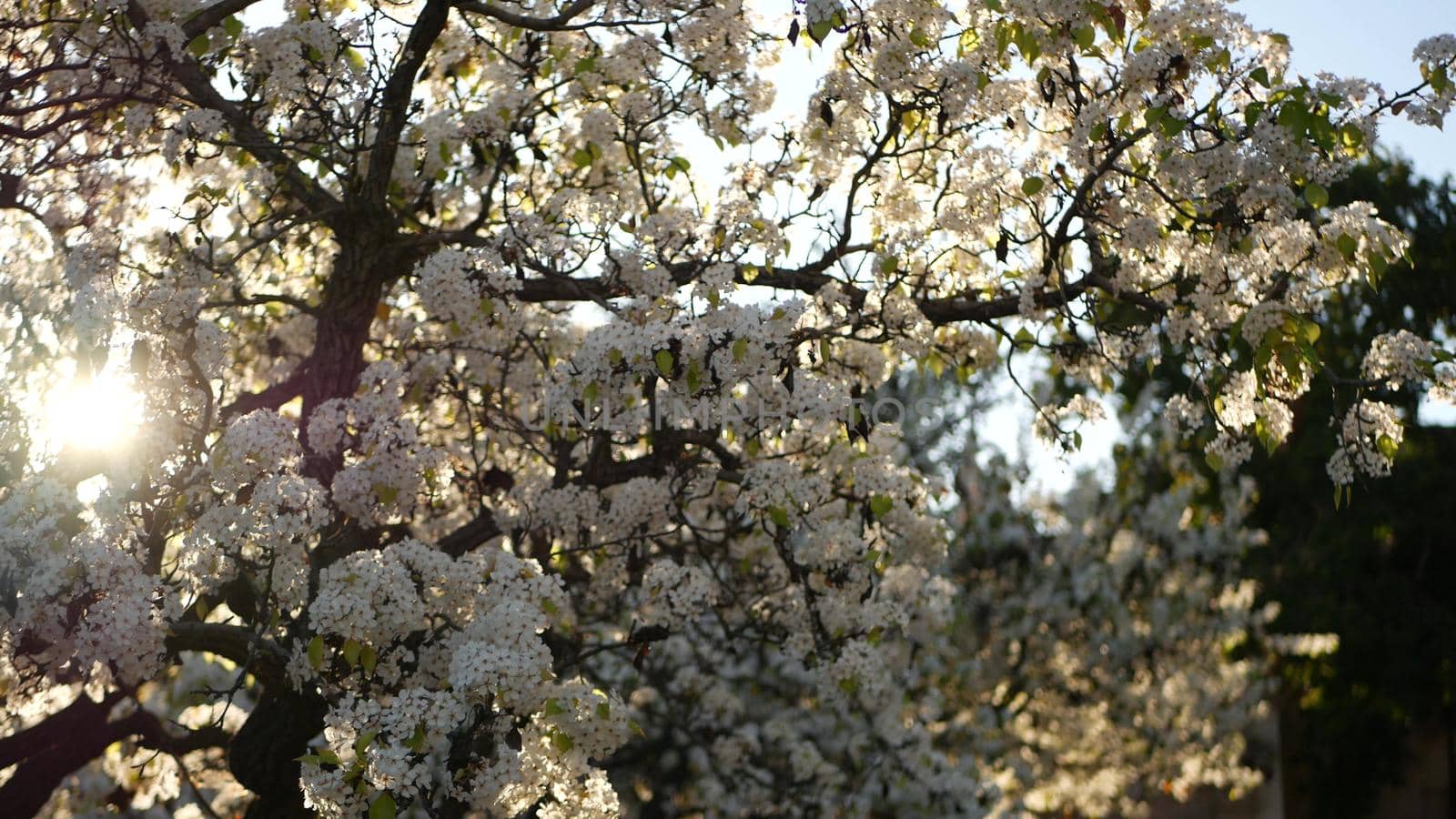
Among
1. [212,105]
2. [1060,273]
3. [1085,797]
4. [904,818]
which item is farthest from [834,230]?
[1085,797]

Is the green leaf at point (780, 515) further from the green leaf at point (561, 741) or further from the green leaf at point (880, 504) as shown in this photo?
the green leaf at point (561, 741)

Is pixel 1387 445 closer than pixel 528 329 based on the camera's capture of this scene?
Yes

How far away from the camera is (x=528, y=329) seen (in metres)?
8.76

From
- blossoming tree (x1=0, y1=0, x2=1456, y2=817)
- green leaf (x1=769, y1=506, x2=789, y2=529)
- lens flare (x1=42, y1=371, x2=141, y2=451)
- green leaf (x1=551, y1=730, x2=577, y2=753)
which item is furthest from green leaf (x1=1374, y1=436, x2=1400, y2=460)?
lens flare (x1=42, y1=371, x2=141, y2=451)

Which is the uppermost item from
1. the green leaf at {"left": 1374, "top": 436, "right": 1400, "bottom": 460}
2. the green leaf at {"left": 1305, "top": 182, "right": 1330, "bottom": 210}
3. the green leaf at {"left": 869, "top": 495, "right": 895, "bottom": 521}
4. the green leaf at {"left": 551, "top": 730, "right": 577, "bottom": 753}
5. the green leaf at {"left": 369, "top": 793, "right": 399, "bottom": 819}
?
the green leaf at {"left": 1305, "top": 182, "right": 1330, "bottom": 210}

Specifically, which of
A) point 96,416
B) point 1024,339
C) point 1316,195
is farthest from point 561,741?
point 1316,195

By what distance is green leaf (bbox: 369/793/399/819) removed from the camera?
469 cm

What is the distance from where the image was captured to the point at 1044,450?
25.6 ft

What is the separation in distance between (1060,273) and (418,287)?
11.8 feet

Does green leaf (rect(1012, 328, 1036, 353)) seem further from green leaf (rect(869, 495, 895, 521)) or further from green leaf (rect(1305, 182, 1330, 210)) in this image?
green leaf (rect(1305, 182, 1330, 210))

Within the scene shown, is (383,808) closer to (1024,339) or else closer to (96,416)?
(96,416)

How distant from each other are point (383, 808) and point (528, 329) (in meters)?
4.54

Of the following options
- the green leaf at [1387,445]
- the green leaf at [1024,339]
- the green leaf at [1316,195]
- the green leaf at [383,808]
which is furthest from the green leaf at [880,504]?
the green leaf at [383,808]

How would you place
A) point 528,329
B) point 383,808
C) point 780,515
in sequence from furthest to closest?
point 528,329 < point 780,515 < point 383,808
